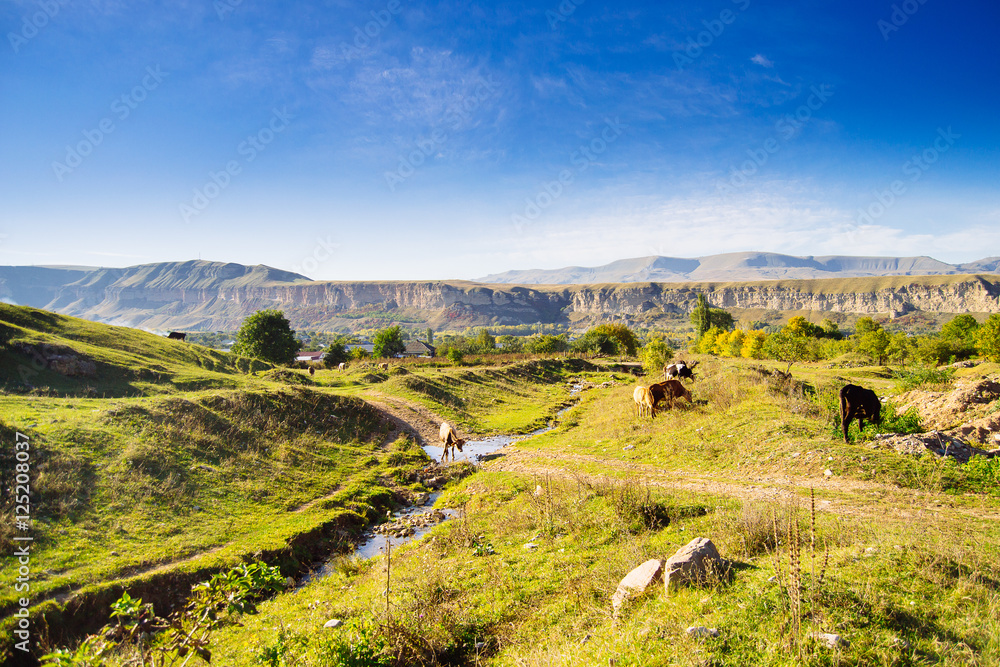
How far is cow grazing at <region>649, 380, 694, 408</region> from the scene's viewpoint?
2245 cm

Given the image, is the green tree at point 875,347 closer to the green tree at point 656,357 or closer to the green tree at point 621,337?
the green tree at point 656,357

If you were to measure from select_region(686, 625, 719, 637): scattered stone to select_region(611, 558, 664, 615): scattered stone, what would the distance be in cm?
135

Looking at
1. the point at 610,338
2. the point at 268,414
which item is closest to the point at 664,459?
the point at 268,414

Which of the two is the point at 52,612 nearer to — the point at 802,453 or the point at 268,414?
the point at 268,414

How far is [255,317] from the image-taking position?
51.2m

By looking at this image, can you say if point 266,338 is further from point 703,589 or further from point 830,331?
point 830,331

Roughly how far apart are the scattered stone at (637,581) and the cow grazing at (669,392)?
1637 centimetres

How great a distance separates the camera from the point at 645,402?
2288cm

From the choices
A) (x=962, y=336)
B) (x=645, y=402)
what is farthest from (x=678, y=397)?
(x=962, y=336)

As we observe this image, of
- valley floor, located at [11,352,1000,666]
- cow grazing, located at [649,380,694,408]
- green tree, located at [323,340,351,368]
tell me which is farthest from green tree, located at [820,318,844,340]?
green tree, located at [323,340,351,368]

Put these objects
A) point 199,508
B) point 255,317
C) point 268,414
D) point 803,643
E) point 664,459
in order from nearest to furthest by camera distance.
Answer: point 803,643 → point 199,508 → point 664,459 → point 268,414 → point 255,317

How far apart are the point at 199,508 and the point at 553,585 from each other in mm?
11828

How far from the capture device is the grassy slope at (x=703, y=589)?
199 inches

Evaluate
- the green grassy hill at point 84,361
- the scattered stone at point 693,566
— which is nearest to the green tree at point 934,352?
the scattered stone at point 693,566
